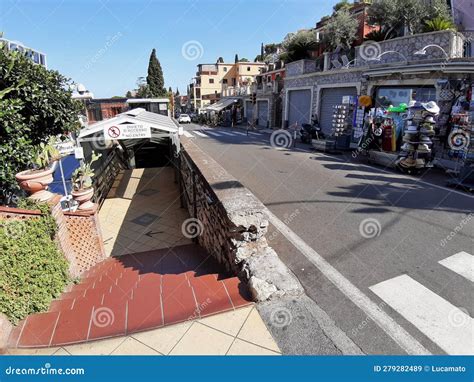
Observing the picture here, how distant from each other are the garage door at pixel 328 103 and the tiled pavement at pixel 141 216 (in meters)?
10.6

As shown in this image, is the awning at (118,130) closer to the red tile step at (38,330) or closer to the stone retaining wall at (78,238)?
the stone retaining wall at (78,238)

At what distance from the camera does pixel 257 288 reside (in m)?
3.13

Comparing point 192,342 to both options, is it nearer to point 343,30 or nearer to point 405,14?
point 405,14

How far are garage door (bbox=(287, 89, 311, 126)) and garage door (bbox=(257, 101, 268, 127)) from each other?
216 inches

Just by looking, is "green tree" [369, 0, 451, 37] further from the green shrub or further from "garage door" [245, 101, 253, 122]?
the green shrub

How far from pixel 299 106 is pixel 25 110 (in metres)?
19.9

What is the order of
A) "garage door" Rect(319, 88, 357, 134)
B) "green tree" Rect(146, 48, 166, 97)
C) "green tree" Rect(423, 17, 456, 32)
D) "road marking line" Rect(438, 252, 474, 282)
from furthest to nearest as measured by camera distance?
1. "green tree" Rect(146, 48, 166, 97)
2. "garage door" Rect(319, 88, 357, 134)
3. "green tree" Rect(423, 17, 456, 32)
4. "road marking line" Rect(438, 252, 474, 282)

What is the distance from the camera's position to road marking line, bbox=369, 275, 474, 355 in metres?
2.79

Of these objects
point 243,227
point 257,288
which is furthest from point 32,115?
point 257,288

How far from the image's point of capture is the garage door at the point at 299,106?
68.1 ft

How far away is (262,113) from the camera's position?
→ 30.1m

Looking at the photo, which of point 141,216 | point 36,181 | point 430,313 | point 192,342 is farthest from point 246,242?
point 141,216

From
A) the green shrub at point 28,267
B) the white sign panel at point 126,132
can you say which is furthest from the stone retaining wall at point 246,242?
the white sign panel at point 126,132

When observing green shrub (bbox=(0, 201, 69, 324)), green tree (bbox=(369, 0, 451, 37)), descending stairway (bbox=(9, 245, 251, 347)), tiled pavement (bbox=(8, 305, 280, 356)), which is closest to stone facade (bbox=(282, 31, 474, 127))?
green tree (bbox=(369, 0, 451, 37))
